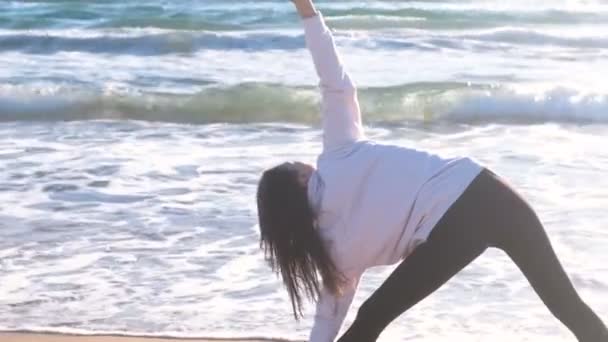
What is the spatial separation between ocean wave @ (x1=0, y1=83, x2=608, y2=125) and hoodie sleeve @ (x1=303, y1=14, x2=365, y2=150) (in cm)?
719

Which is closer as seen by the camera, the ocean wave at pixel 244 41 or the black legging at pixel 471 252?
the black legging at pixel 471 252

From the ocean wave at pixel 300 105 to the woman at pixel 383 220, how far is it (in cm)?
734

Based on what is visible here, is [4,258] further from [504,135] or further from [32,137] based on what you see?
[504,135]

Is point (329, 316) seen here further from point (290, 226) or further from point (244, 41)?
point (244, 41)

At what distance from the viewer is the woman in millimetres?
3264

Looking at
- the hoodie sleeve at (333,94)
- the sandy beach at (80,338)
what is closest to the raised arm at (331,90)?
the hoodie sleeve at (333,94)

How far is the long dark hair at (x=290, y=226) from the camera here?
3.26 metres

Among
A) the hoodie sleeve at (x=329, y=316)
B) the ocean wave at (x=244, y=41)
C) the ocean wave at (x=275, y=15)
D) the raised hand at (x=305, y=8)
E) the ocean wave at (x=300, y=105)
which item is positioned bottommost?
the ocean wave at (x=275, y=15)

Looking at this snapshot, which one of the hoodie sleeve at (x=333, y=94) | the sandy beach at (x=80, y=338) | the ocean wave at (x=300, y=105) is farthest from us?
the ocean wave at (x=300, y=105)

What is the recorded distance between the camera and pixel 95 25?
19312 mm

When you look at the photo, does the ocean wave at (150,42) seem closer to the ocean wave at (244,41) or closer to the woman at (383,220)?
the ocean wave at (244,41)

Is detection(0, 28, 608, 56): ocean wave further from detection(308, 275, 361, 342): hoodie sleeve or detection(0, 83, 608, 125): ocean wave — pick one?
detection(308, 275, 361, 342): hoodie sleeve

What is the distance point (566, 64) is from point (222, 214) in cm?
828

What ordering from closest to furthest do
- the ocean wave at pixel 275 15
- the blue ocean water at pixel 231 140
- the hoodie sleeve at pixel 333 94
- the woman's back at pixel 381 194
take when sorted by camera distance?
1. the woman's back at pixel 381 194
2. the hoodie sleeve at pixel 333 94
3. the blue ocean water at pixel 231 140
4. the ocean wave at pixel 275 15
